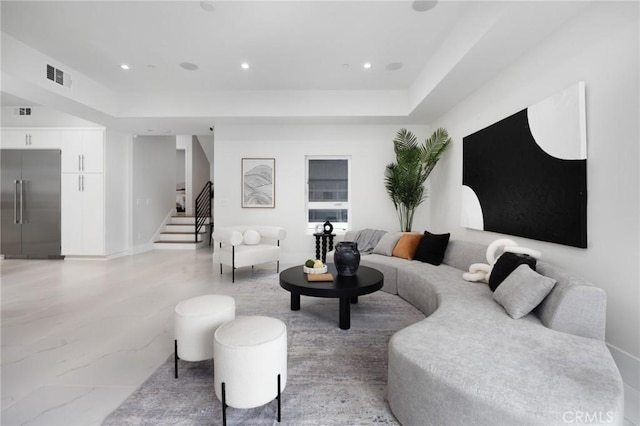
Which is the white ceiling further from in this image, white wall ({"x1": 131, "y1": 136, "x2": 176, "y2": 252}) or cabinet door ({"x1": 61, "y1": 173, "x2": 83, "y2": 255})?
white wall ({"x1": 131, "y1": 136, "x2": 176, "y2": 252})

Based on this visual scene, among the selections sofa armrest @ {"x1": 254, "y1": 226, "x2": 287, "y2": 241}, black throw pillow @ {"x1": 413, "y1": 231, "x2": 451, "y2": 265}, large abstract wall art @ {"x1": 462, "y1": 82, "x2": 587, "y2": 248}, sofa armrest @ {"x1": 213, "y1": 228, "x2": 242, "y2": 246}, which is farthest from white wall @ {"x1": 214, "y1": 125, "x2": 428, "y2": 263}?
large abstract wall art @ {"x1": 462, "y1": 82, "x2": 587, "y2": 248}

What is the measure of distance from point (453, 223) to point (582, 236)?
7.44 feet

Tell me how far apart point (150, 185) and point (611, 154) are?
8.32 metres

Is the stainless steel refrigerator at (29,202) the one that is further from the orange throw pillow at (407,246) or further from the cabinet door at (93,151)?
the orange throw pillow at (407,246)

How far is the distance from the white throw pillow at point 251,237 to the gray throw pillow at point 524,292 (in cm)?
365

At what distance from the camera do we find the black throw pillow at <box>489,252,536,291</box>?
7.58 ft

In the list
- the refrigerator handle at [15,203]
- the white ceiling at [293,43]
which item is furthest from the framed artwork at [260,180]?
the refrigerator handle at [15,203]

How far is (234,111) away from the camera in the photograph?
5074mm

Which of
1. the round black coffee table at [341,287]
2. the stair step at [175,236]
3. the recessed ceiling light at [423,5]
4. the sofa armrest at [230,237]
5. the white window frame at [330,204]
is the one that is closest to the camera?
the round black coffee table at [341,287]

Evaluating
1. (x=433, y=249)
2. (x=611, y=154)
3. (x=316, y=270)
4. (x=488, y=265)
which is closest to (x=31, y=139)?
(x=316, y=270)

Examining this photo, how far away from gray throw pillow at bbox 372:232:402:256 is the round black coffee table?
126 centimetres

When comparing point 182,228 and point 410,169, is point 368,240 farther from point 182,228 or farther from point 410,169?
point 182,228

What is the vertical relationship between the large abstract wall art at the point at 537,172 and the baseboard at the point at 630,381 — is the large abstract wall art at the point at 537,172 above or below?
above

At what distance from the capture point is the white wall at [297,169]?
222 inches
